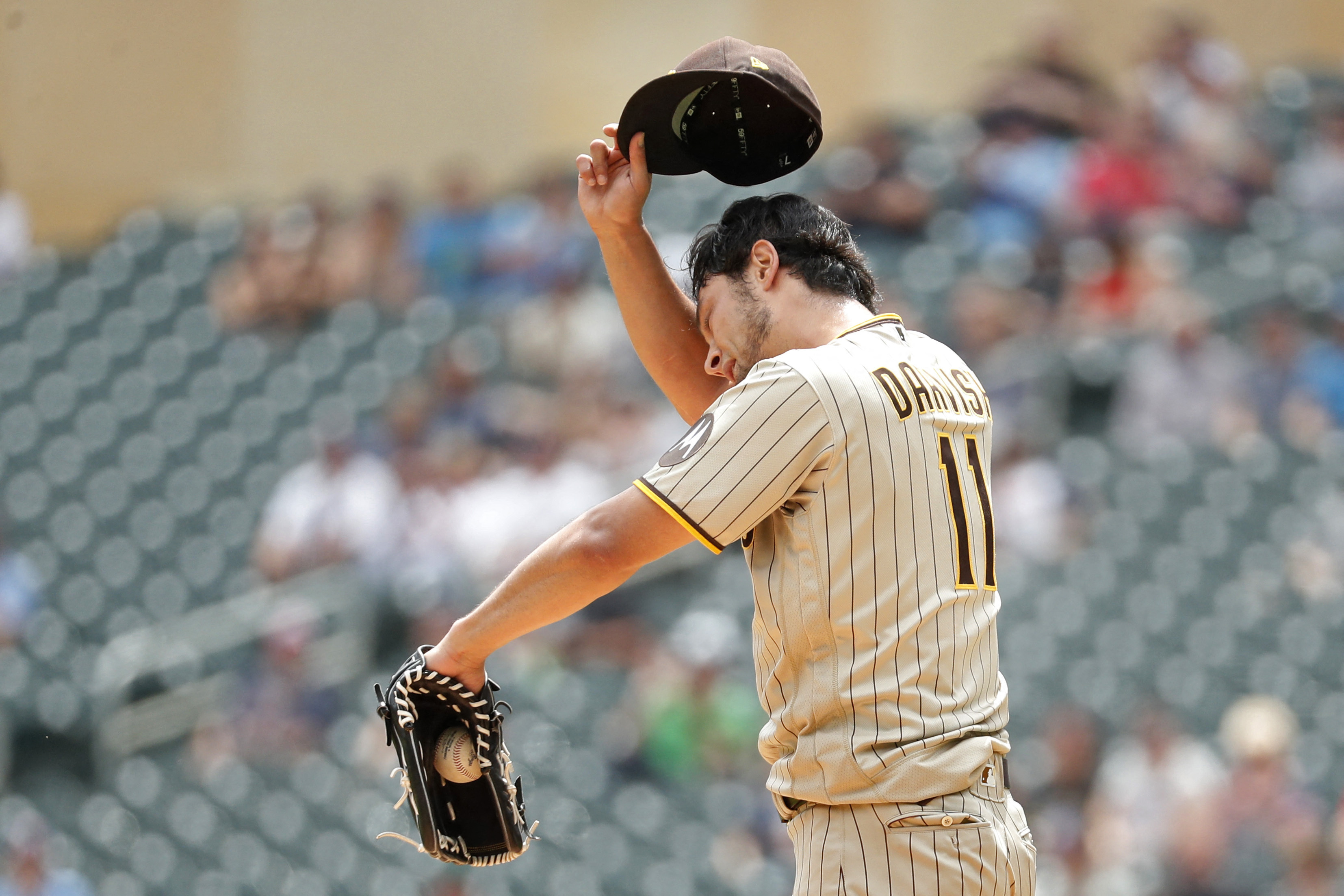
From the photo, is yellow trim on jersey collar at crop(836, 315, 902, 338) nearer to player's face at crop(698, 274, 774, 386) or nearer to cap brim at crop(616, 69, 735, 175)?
player's face at crop(698, 274, 774, 386)

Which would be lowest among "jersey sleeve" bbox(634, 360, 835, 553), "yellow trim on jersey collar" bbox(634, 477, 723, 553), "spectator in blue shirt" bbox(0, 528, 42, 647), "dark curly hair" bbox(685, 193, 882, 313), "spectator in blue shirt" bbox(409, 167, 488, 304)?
"spectator in blue shirt" bbox(0, 528, 42, 647)

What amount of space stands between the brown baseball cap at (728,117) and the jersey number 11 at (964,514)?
0.60m

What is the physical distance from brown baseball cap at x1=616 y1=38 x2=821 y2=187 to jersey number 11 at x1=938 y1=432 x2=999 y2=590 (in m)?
0.60

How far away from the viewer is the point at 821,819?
2.00 meters

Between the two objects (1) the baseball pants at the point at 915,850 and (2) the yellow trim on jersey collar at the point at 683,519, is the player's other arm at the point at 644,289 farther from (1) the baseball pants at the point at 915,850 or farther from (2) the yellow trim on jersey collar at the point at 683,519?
(1) the baseball pants at the point at 915,850

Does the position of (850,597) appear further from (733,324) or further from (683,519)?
(733,324)

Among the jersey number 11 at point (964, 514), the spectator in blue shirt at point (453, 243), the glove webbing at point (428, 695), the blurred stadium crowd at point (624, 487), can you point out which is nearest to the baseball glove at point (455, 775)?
the glove webbing at point (428, 695)

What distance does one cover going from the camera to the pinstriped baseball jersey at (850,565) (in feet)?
6.35

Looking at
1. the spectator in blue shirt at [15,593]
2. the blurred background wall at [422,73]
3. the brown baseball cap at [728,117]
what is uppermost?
the brown baseball cap at [728,117]

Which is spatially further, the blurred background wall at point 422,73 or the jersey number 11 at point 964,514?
the blurred background wall at point 422,73

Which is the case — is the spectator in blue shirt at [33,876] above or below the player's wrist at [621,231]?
below

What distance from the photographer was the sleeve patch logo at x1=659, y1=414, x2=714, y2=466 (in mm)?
1964

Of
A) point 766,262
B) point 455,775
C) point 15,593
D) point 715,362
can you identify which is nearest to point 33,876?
point 15,593

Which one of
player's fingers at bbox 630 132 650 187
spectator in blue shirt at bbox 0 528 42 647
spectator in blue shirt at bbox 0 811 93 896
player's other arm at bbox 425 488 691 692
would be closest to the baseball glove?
player's other arm at bbox 425 488 691 692
